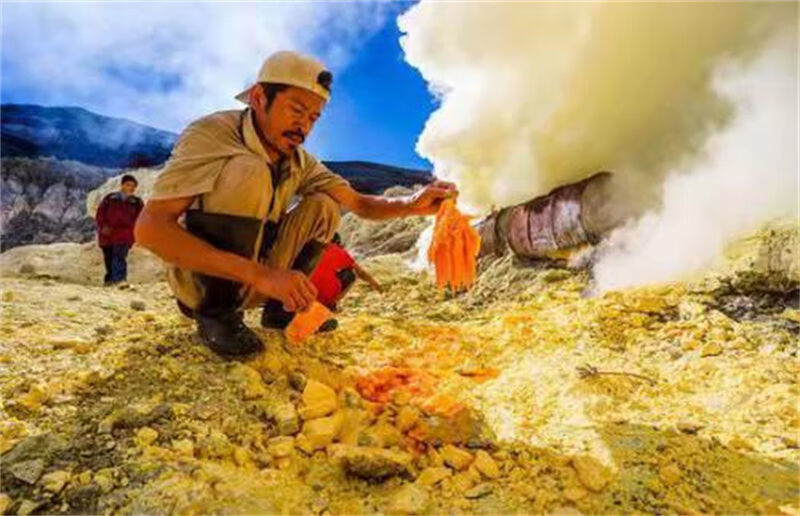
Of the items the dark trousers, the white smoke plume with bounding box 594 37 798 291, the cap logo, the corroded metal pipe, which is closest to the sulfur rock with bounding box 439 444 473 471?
the cap logo

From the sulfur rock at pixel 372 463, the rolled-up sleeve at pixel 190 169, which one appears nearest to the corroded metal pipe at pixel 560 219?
the rolled-up sleeve at pixel 190 169

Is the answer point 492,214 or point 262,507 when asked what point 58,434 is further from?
point 492,214

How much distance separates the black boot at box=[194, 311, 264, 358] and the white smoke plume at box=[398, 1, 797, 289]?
188 centimetres

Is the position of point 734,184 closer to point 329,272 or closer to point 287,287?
point 329,272

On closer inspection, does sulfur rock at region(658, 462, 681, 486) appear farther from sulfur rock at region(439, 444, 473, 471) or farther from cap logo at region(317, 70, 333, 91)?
cap logo at region(317, 70, 333, 91)

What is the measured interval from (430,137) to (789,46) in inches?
95.3

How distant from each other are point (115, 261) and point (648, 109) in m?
5.21

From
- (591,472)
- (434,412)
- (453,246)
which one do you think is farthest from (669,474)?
(453,246)

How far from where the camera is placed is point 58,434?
5.50ft

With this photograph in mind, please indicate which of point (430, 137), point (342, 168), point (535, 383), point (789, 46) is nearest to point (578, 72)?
point (789, 46)

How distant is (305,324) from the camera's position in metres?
2.47

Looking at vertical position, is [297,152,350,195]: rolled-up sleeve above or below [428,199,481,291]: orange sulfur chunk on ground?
above

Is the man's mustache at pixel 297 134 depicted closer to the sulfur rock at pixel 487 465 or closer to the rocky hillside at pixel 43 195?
the sulfur rock at pixel 487 465

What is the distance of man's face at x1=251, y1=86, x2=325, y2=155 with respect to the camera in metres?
2.19
